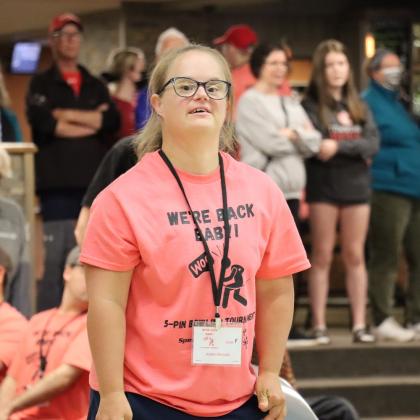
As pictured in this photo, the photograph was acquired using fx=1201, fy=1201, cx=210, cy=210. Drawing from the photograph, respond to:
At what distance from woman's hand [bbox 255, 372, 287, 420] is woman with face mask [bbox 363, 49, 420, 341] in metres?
3.97

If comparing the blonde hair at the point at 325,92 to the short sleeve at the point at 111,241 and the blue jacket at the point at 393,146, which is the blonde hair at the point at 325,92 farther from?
the short sleeve at the point at 111,241

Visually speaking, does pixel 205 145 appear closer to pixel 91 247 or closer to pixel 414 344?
pixel 91 247

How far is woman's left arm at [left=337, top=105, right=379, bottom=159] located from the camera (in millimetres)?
6117

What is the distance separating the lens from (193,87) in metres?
2.54

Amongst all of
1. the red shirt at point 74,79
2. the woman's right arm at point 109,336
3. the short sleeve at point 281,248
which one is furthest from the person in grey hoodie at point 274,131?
the woman's right arm at point 109,336

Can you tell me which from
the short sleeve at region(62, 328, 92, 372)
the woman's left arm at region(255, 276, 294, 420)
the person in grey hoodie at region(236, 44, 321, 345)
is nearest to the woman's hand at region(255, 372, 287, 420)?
the woman's left arm at region(255, 276, 294, 420)

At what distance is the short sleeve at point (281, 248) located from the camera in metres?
2.61

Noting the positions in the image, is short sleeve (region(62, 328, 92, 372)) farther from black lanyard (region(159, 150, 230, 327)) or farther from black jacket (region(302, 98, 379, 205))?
black jacket (region(302, 98, 379, 205))

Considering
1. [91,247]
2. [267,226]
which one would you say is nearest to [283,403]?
[267,226]

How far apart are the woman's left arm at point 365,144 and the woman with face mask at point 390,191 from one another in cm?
31

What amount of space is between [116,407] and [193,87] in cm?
69

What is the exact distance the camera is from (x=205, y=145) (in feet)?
8.41

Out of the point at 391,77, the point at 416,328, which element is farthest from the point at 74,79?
the point at 416,328

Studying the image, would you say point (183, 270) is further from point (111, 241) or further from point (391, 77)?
point (391, 77)
